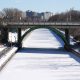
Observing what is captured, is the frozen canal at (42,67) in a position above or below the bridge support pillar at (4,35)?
below

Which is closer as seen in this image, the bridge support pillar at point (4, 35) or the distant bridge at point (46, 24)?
the distant bridge at point (46, 24)

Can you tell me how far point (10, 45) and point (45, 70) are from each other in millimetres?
17587

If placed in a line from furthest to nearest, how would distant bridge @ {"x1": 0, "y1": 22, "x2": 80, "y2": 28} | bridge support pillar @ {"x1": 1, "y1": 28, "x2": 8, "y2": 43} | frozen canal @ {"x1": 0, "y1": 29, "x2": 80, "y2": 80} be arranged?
bridge support pillar @ {"x1": 1, "y1": 28, "x2": 8, "y2": 43}
distant bridge @ {"x1": 0, "y1": 22, "x2": 80, "y2": 28}
frozen canal @ {"x1": 0, "y1": 29, "x2": 80, "y2": 80}

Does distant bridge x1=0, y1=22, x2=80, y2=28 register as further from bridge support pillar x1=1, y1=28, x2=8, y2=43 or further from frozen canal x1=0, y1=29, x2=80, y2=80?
frozen canal x1=0, y1=29, x2=80, y2=80

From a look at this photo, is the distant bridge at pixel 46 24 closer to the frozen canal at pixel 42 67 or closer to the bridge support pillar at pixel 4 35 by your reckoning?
the bridge support pillar at pixel 4 35

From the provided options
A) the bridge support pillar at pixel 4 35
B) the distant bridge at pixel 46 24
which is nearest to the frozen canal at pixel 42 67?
the distant bridge at pixel 46 24

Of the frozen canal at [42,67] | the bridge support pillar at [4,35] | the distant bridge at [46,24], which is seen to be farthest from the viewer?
the bridge support pillar at [4,35]

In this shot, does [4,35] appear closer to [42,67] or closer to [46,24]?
[46,24]

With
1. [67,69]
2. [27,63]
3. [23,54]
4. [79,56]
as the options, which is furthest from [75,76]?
[23,54]

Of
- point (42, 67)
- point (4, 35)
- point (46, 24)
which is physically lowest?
point (42, 67)

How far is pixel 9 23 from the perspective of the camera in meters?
47.4

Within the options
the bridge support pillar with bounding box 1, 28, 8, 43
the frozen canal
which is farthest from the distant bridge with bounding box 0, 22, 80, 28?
the frozen canal

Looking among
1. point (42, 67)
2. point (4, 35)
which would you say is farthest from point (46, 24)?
point (42, 67)

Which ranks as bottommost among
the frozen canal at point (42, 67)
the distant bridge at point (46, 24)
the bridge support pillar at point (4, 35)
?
the frozen canal at point (42, 67)
